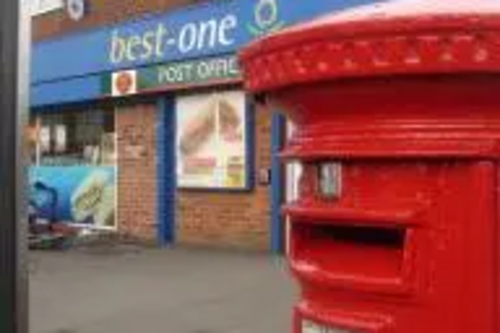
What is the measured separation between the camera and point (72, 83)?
18.6 metres

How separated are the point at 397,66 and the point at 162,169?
47.3ft

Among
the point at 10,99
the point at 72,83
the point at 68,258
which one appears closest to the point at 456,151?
the point at 10,99

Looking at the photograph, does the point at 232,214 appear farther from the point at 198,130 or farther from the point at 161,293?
the point at 161,293

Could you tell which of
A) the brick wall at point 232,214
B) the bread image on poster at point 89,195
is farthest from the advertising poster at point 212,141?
the bread image on poster at point 89,195

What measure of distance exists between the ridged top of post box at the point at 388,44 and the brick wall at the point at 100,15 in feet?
44.6

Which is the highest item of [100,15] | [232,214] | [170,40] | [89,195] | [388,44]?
[100,15]

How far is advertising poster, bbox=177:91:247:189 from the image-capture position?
1505 centimetres

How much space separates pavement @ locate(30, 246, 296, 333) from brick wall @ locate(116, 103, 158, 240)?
1.36 meters

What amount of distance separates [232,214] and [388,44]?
42.7 feet

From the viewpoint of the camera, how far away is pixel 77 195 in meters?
18.3

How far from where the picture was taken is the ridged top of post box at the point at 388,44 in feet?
6.84

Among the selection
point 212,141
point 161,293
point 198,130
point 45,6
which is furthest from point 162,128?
point 161,293

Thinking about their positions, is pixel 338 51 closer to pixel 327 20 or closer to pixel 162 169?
pixel 327 20

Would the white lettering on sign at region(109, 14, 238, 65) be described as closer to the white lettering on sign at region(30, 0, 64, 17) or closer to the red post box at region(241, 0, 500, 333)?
the white lettering on sign at region(30, 0, 64, 17)
